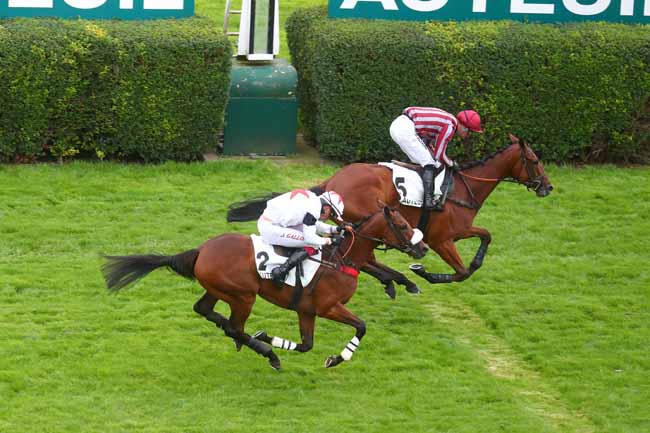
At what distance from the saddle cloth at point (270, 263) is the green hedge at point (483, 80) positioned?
5551 millimetres

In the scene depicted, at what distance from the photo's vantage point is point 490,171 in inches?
405

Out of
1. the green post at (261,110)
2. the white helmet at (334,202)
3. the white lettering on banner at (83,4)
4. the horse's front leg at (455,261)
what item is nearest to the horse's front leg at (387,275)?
the horse's front leg at (455,261)

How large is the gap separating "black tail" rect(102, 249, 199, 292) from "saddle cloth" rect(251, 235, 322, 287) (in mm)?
432

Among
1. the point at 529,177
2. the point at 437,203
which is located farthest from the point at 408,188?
the point at 529,177

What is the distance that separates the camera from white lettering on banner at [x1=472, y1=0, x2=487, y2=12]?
564 inches

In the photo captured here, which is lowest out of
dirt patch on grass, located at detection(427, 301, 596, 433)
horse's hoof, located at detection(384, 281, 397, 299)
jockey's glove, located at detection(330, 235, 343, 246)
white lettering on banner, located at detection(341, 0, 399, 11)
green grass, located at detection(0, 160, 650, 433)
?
dirt patch on grass, located at detection(427, 301, 596, 433)

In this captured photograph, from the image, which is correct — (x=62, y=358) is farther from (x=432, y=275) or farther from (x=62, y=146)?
(x=62, y=146)

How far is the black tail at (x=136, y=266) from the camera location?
8344 mm

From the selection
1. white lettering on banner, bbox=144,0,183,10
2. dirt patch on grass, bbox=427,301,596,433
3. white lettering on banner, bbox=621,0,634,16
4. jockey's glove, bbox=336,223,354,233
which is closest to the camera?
dirt patch on grass, bbox=427,301,596,433

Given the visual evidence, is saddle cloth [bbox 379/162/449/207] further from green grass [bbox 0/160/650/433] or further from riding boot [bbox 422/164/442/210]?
green grass [bbox 0/160/650/433]

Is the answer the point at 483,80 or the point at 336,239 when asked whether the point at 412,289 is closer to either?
the point at 336,239

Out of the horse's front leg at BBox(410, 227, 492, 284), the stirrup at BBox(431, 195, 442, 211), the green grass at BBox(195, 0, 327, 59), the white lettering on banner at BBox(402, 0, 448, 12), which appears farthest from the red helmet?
the green grass at BBox(195, 0, 327, 59)

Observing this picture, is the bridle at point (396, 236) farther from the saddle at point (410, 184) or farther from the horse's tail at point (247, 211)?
the saddle at point (410, 184)

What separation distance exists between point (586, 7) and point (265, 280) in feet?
25.5
